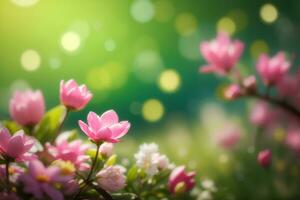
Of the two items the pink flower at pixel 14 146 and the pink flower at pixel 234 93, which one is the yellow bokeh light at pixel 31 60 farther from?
the pink flower at pixel 14 146

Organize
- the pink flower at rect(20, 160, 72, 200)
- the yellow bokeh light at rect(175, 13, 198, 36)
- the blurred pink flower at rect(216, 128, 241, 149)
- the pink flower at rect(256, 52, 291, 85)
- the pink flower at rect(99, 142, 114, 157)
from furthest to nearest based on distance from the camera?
1. the yellow bokeh light at rect(175, 13, 198, 36)
2. the blurred pink flower at rect(216, 128, 241, 149)
3. the pink flower at rect(256, 52, 291, 85)
4. the pink flower at rect(99, 142, 114, 157)
5. the pink flower at rect(20, 160, 72, 200)

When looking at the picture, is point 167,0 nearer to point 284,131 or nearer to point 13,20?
point 13,20

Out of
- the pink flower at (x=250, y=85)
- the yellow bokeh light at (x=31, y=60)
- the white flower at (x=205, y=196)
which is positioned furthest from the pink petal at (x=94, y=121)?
the yellow bokeh light at (x=31, y=60)

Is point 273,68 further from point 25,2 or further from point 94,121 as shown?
point 25,2

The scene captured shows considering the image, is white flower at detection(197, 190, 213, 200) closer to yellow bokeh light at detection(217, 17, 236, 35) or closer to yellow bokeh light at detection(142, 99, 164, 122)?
yellow bokeh light at detection(142, 99, 164, 122)

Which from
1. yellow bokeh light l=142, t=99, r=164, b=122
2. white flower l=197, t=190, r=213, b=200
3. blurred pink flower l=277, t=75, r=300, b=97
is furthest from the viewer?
yellow bokeh light l=142, t=99, r=164, b=122

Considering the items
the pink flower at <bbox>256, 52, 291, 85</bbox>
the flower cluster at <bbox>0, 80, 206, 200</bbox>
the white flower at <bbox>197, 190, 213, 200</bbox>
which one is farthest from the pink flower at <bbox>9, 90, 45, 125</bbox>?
the pink flower at <bbox>256, 52, 291, 85</bbox>
